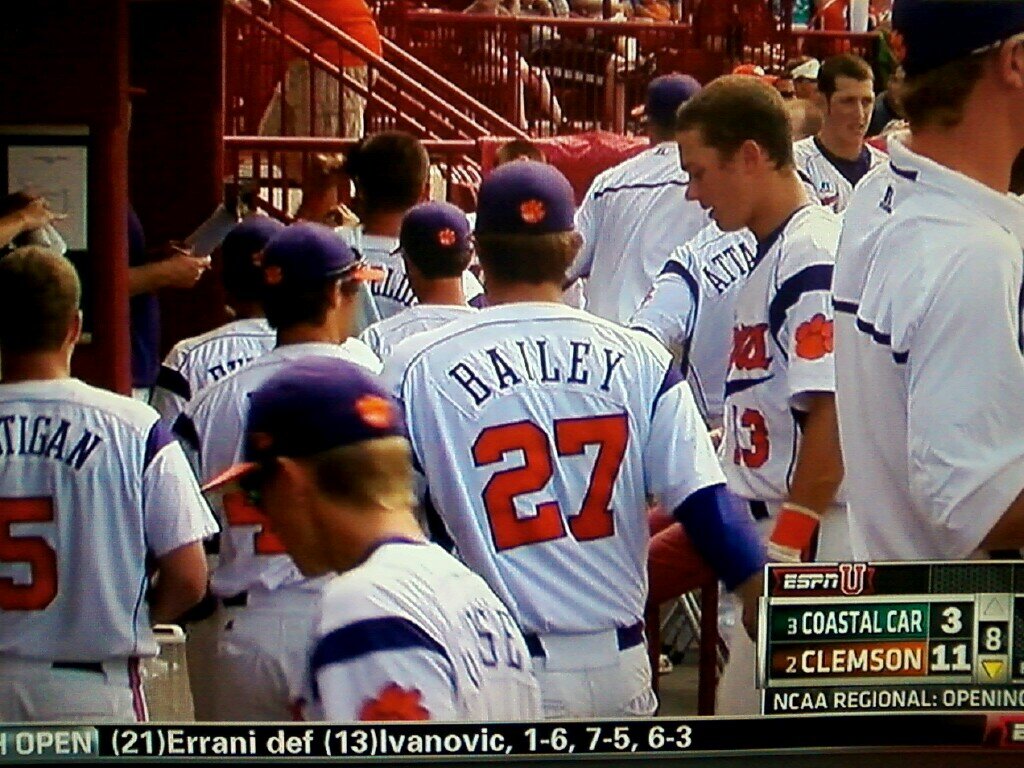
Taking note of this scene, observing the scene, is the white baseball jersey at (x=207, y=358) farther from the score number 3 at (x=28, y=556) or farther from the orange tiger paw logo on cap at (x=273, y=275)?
the score number 3 at (x=28, y=556)

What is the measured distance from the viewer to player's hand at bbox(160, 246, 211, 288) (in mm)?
4176

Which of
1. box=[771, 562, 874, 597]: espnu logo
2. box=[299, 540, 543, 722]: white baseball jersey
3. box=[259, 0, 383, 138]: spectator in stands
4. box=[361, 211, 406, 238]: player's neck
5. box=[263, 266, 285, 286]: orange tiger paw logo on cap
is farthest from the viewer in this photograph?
box=[259, 0, 383, 138]: spectator in stands

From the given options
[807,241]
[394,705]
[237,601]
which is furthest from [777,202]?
[394,705]

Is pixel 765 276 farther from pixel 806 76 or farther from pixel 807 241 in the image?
pixel 806 76

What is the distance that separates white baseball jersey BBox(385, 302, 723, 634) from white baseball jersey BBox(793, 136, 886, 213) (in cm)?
66

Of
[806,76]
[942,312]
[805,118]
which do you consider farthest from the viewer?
[806,76]

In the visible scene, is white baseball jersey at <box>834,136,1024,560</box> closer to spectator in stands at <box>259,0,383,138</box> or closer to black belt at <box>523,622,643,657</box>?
black belt at <box>523,622,643,657</box>

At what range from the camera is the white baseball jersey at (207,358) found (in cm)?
358

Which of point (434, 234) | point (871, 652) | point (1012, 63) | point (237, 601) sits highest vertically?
point (1012, 63)

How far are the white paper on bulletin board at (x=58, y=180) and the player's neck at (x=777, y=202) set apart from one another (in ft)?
3.94

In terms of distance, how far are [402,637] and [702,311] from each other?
191 cm

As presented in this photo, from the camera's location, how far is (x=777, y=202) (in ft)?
11.6

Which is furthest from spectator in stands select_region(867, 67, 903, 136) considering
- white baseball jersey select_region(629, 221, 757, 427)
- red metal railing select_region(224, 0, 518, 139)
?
red metal railing select_region(224, 0, 518, 139)

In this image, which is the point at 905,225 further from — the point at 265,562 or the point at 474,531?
the point at 265,562
